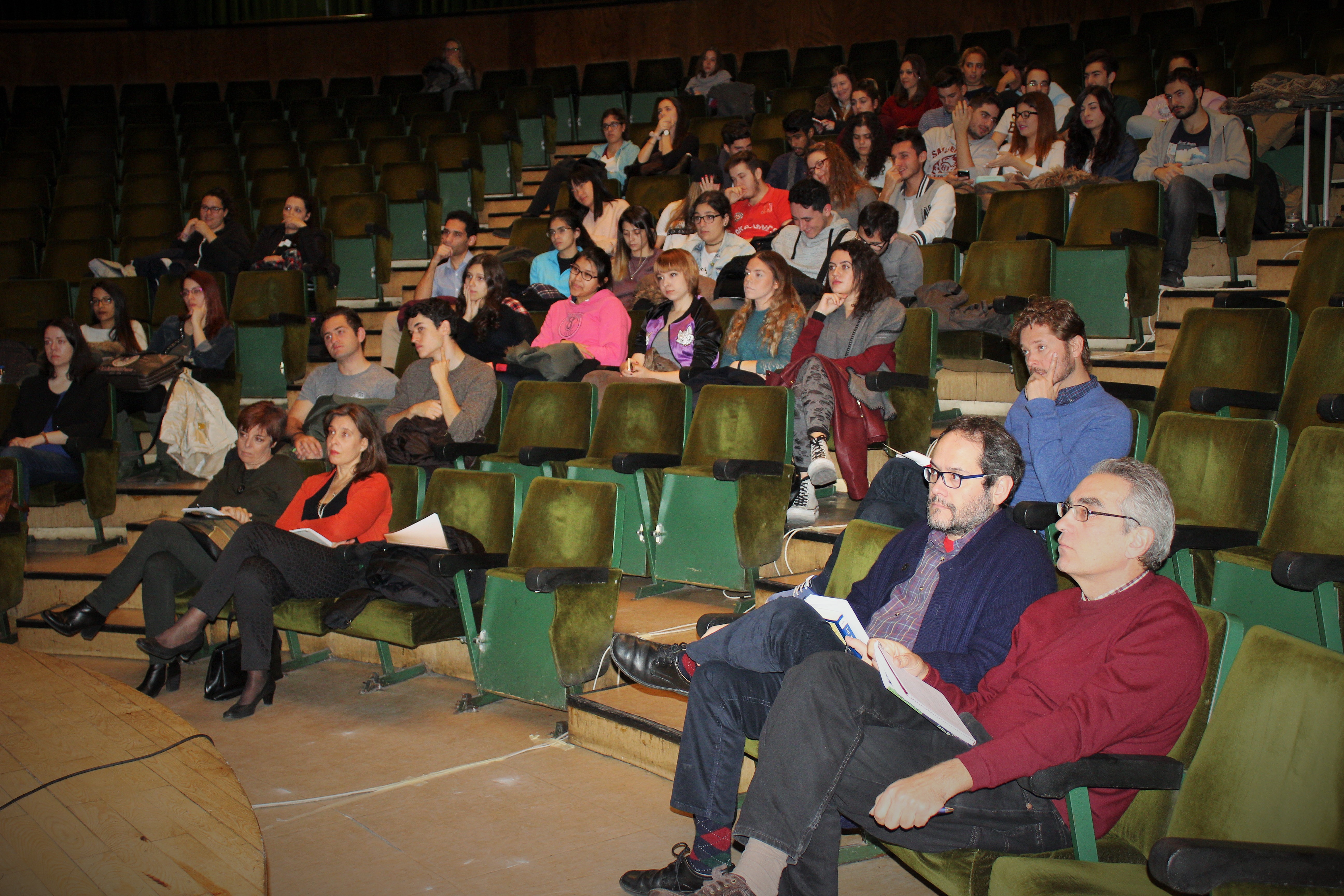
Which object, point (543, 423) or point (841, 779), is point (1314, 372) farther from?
point (543, 423)

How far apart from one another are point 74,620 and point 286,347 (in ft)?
5.63

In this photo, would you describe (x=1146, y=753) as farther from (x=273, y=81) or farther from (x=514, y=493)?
(x=273, y=81)

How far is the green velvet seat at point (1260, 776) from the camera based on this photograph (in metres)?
1.11

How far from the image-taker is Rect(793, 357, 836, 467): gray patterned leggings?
3.04 meters

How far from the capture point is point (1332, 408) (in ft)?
7.05

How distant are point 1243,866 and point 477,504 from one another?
2.12m

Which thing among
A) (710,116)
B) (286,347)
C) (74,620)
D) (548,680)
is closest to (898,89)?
(710,116)

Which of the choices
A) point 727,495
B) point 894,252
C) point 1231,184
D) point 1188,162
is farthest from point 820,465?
point 1188,162

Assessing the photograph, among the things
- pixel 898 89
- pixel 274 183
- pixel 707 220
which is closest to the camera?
pixel 707 220

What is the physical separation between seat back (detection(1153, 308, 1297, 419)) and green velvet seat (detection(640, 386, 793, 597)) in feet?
3.16

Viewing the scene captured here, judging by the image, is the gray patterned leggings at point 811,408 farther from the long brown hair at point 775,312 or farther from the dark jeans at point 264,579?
the dark jeans at point 264,579

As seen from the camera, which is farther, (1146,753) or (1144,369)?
(1144,369)

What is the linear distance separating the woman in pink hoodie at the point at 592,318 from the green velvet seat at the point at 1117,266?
1523mm

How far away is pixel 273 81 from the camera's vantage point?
8.52m
